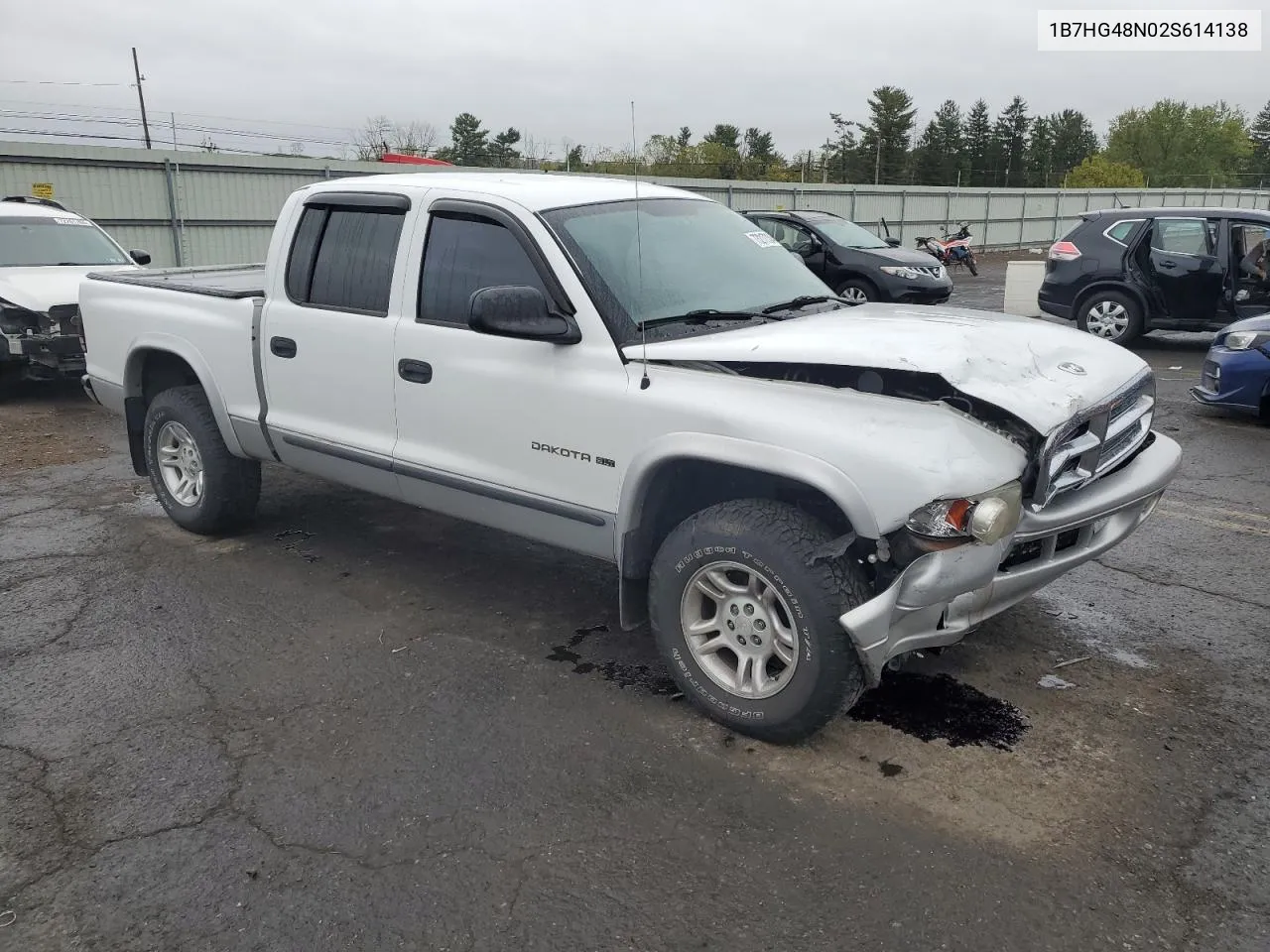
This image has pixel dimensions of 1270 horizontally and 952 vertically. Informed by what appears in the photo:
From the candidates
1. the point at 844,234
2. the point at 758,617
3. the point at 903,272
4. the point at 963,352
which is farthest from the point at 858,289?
the point at 758,617

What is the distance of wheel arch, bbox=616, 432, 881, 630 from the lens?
10.2 feet

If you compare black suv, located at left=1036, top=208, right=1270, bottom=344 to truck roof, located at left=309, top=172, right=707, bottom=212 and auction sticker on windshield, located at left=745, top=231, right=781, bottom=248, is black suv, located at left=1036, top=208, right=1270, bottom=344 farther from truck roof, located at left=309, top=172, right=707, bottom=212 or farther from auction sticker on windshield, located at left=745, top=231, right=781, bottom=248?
truck roof, located at left=309, top=172, right=707, bottom=212

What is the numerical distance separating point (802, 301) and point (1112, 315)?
30.3 feet

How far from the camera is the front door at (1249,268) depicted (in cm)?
1098

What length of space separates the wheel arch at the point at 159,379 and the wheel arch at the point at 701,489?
2634 mm

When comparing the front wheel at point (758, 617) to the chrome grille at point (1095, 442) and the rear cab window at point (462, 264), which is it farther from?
the rear cab window at point (462, 264)

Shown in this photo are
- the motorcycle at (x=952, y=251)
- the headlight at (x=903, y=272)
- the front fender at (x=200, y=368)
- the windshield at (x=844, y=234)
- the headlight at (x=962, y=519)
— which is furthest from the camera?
the motorcycle at (x=952, y=251)

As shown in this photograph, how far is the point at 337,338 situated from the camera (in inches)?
179

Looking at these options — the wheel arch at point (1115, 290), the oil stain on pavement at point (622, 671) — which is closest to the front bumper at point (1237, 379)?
the wheel arch at point (1115, 290)

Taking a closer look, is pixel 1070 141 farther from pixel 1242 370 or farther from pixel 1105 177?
pixel 1242 370

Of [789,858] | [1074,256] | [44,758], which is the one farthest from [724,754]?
[1074,256]

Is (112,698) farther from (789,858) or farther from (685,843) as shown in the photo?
(789,858)

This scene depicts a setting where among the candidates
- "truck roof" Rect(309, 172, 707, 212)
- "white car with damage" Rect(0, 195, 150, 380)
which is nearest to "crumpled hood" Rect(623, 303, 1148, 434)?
"truck roof" Rect(309, 172, 707, 212)

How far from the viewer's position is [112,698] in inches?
152
